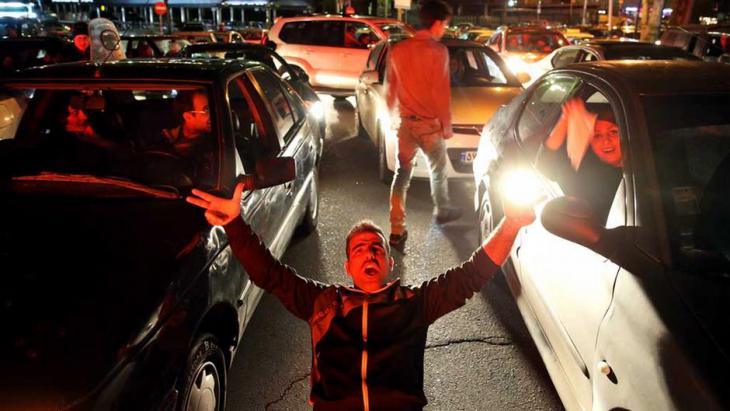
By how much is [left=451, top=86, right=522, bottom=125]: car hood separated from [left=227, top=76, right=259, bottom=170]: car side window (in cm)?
253

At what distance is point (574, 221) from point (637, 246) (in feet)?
0.93

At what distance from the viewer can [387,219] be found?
5.69m

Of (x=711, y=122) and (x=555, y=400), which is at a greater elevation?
(x=711, y=122)

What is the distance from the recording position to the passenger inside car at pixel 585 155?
2920 millimetres

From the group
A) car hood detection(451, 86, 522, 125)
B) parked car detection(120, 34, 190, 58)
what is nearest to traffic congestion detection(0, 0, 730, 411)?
car hood detection(451, 86, 522, 125)

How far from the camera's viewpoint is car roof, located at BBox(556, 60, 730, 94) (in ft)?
8.43

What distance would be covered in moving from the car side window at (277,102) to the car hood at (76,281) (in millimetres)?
1473

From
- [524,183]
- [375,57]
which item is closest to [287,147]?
[524,183]

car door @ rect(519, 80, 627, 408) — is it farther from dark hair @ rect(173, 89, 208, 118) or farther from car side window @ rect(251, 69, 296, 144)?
dark hair @ rect(173, 89, 208, 118)

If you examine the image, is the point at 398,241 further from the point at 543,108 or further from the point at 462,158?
the point at 543,108

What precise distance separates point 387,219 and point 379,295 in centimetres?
395

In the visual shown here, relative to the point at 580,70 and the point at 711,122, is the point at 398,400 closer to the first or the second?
the point at 711,122

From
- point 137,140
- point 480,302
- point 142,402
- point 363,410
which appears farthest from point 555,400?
point 137,140

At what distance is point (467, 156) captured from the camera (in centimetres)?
597
